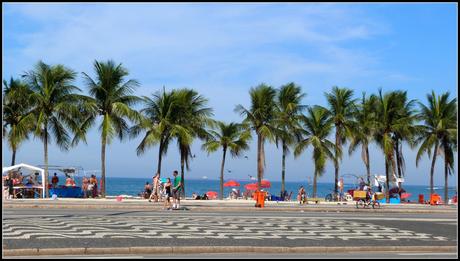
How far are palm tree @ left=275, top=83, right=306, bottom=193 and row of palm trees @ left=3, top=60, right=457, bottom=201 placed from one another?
0.07 metres

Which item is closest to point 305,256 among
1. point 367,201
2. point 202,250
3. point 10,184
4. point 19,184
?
point 202,250

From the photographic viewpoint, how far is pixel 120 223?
792 inches

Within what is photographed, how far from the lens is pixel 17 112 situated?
42469 millimetres

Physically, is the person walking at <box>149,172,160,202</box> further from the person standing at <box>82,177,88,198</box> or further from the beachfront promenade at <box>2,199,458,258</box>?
the beachfront promenade at <box>2,199,458,258</box>

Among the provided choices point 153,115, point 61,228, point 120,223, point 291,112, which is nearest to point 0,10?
point 61,228

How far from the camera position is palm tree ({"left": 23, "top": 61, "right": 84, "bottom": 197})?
41.2 meters

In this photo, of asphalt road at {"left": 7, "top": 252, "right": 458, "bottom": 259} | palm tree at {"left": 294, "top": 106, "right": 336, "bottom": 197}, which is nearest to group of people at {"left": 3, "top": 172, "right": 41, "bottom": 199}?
palm tree at {"left": 294, "top": 106, "right": 336, "bottom": 197}

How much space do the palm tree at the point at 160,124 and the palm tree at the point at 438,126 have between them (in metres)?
18.9

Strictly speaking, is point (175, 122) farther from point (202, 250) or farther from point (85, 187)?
point (202, 250)

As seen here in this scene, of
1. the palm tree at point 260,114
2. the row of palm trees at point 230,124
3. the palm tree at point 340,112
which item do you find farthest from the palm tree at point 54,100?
the palm tree at point 340,112

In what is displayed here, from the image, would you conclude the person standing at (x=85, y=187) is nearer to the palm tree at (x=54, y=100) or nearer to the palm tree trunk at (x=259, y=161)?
the palm tree at (x=54, y=100)

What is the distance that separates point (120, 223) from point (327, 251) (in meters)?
7.55

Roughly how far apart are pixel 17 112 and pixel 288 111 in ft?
60.7

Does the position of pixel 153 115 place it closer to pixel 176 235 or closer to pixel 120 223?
pixel 120 223
